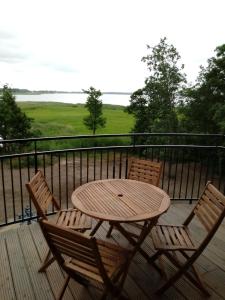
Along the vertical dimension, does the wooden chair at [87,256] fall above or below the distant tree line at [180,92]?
below

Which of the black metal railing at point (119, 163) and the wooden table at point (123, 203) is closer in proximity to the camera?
the wooden table at point (123, 203)

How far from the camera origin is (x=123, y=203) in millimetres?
2441

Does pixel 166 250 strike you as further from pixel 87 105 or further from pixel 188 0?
pixel 87 105

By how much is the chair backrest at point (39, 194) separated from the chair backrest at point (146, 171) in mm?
1258

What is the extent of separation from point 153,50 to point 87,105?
15.0 meters

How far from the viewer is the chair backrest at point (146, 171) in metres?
3.29

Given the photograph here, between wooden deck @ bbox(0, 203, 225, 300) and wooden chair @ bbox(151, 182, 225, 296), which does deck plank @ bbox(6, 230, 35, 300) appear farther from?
wooden chair @ bbox(151, 182, 225, 296)

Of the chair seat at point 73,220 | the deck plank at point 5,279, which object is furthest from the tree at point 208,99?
the deck plank at point 5,279

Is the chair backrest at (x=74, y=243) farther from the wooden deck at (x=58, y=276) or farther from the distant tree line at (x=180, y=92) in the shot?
the distant tree line at (x=180, y=92)

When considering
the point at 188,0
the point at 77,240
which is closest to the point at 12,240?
the point at 77,240

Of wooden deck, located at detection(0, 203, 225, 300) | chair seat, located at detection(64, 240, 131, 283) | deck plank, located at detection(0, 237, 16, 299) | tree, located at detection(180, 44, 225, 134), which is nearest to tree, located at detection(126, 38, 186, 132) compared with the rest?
tree, located at detection(180, 44, 225, 134)

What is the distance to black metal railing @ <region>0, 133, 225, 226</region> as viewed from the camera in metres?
3.69

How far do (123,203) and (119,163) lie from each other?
2.94 m

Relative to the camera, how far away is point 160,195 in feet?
8.75
